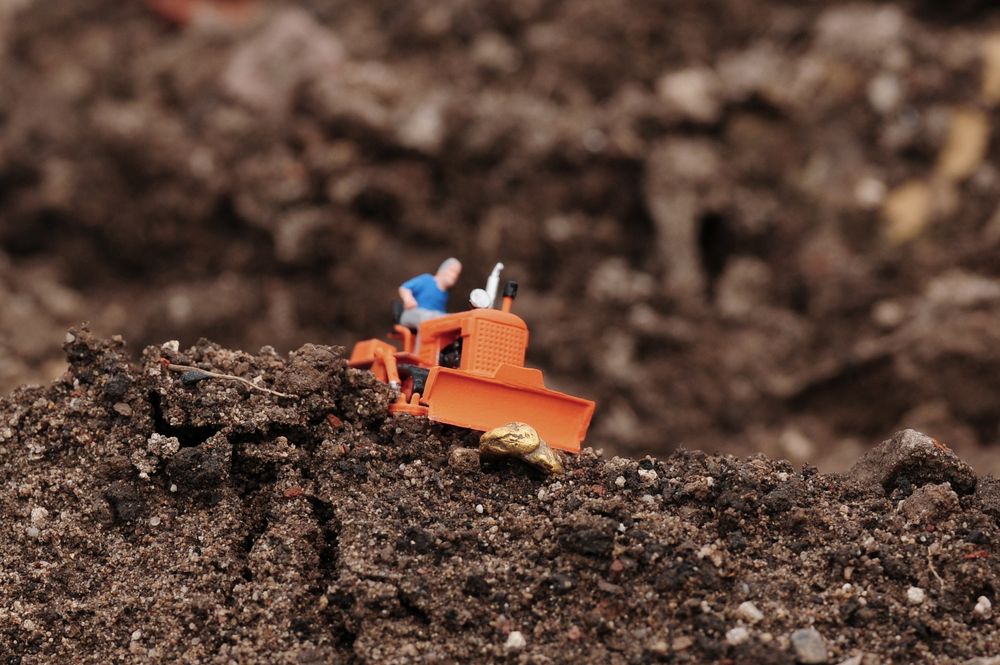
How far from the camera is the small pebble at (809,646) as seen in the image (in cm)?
428

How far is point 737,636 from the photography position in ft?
14.3

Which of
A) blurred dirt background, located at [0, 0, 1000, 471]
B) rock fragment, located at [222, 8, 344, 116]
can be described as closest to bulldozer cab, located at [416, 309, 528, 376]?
blurred dirt background, located at [0, 0, 1000, 471]

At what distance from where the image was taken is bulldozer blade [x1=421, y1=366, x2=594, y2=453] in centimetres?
534

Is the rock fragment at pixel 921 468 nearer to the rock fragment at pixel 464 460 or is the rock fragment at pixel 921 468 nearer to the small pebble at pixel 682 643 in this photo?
the small pebble at pixel 682 643

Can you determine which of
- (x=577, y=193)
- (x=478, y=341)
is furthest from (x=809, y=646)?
(x=577, y=193)

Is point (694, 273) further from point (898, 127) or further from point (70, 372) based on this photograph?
point (70, 372)

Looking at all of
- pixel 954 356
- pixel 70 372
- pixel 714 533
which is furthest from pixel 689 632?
pixel 954 356

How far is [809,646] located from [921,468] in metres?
1.38

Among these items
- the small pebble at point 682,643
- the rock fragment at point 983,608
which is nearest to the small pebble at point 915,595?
the rock fragment at point 983,608

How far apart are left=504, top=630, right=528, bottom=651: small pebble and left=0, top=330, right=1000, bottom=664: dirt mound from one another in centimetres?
1

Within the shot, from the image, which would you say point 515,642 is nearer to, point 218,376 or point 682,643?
point 682,643

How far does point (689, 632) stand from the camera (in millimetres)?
4461

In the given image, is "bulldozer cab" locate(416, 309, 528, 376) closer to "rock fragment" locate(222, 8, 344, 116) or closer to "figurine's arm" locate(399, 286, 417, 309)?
"figurine's arm" locate(399, 286, 417, 309)

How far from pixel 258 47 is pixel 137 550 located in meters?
9.89
